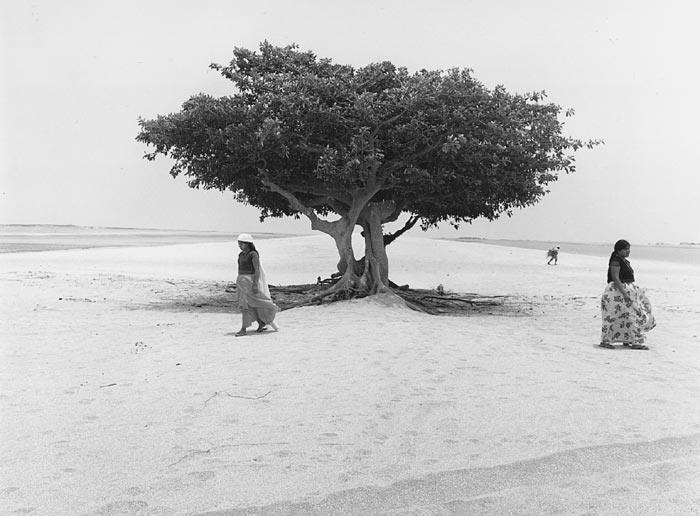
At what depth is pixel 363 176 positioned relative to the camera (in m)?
16.2

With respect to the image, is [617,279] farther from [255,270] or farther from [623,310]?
[255,270]

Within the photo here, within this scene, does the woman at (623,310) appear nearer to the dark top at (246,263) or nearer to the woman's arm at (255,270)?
the woman's arm at (255,270)

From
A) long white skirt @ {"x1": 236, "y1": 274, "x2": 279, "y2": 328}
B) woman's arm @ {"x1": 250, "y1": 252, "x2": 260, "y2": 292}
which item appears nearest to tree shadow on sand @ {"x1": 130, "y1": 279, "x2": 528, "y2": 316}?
long white skirt @ {"x1": 236, "y1": 274, "x2": 279, "y2": 328}

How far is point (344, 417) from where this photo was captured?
276 inches

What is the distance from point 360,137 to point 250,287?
522 cm

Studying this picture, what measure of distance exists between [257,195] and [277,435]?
16.0 meters

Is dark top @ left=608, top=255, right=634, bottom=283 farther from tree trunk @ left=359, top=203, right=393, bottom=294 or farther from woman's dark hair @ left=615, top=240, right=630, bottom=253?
tree trunk @ left=359, top=203, right=393, bottom=294

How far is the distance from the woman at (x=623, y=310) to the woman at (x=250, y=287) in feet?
18.4

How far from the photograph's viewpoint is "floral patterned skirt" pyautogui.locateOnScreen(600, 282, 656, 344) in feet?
37.0

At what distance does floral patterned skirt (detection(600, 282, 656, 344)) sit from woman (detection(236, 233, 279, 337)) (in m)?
5.63

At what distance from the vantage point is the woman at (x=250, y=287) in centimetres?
1204

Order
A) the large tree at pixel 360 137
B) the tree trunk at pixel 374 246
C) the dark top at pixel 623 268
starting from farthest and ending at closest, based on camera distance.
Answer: the tree trunk at pixel 374 246, the large tree at pixel 360 137, the dark top at pixel 623 268

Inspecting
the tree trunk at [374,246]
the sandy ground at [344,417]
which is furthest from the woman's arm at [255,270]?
the tree trunk at [374,246]

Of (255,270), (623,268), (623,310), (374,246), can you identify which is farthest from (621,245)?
(374,246)
